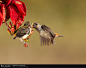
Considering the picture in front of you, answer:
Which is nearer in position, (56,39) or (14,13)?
(14,13)

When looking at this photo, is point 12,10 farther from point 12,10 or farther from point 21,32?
point 21,32

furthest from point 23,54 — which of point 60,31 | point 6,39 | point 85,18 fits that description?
point 85,18

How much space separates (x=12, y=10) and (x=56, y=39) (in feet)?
1.09

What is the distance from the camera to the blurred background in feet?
1.96

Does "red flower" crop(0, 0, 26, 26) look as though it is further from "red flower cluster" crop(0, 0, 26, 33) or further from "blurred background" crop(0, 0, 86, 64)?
"blurred background" crop(0, 0, 86, 64)

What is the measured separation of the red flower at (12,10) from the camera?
1.27ft

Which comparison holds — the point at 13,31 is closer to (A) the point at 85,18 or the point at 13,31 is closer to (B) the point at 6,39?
(B) the point at 6,39

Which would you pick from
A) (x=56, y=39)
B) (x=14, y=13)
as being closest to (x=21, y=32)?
(x=14, y=13)

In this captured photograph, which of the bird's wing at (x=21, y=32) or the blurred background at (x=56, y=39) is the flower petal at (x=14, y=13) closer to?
the bird's wing at (x=21, y=32)

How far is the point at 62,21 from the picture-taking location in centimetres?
63

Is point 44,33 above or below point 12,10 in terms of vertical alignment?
below

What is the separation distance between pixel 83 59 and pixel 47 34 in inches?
13.2

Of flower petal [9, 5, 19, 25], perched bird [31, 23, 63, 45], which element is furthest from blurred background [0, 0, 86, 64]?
flower petal [9, 5, 19, 25]

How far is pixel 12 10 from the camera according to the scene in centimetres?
41
